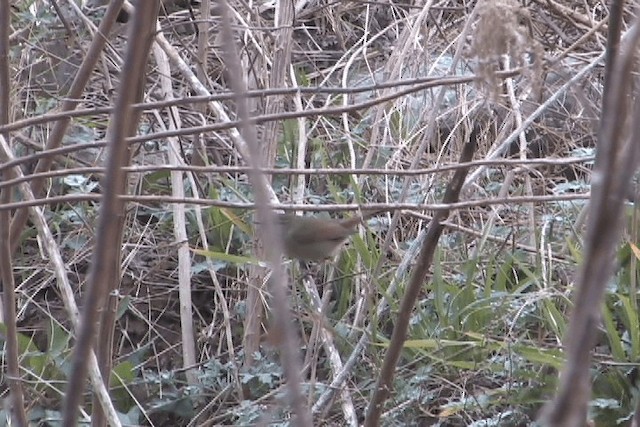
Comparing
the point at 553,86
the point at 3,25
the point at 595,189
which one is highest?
the point at 595,189

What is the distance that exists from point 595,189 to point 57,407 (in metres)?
2.96

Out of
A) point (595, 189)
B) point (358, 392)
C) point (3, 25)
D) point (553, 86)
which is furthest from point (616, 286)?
point (595, 189)

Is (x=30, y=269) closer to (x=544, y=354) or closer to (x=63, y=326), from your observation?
(x=63, y=326)

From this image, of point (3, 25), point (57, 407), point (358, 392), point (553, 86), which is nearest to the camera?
point (3, 25)

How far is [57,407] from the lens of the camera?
128 inches

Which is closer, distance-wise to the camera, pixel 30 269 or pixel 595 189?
pixel 595 189

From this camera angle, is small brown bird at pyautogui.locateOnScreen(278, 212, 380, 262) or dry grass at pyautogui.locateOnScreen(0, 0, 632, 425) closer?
small brown bird at pyautogui.locateOnScreen(278, 212, 380, 262)

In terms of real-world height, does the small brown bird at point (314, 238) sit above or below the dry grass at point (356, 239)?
above

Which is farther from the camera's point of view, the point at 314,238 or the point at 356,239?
the point at 356,239

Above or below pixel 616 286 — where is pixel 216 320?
below

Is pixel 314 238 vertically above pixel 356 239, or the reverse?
pixel 314 238

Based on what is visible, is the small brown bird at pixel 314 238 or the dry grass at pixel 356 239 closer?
the small brown bird at pixel 314 238

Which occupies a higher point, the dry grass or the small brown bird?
the small brown bird

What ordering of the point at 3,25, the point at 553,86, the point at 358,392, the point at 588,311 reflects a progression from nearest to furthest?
the point at 588,311 < the point at 3,25 < the point at 358,392 < the point at 553,86
